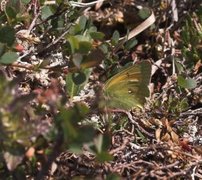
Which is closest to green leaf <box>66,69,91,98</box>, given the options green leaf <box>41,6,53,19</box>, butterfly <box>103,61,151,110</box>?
butterfly <box>103,61,151,110</box>

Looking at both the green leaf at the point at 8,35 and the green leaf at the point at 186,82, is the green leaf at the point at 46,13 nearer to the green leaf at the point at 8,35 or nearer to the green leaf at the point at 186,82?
the green leaf at the point at 8,35

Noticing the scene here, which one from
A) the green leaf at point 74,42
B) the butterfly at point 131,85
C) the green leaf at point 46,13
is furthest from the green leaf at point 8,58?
the green leaf at point 46,13

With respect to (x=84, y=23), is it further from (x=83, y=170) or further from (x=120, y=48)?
(x=83, y=170)

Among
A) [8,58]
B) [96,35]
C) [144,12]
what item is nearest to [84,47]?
[8,58]

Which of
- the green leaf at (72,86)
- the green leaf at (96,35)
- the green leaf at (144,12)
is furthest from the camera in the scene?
the green leaf at (144,12)

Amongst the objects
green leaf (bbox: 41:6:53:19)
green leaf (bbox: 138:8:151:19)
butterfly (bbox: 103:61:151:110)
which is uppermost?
green leaf (bbox: 41:6:53:19)

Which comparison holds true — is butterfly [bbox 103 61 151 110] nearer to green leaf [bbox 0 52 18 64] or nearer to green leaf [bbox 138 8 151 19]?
green leaf [bbox 0 52 18 64]
